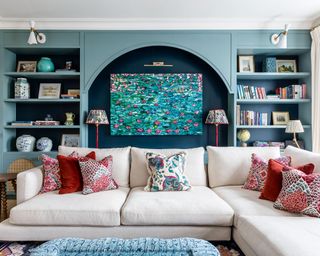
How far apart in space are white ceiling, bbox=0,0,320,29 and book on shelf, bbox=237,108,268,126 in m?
1.20

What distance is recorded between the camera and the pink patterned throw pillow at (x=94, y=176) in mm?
2814

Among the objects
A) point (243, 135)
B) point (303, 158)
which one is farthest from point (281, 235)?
point (243, 135)

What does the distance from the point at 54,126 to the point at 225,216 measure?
267cm

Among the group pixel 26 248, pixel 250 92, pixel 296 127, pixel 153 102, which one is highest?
pixel 250 92

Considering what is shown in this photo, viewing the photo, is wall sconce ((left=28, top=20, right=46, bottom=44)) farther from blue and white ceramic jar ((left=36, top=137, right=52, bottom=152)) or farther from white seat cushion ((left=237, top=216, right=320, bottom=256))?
white seat cushion ((left=237, top=216, right=320, bottom=256))

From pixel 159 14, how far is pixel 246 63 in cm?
146

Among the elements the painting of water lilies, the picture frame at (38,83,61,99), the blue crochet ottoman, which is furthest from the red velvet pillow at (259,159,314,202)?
the picture frame at (38,83,61,99)

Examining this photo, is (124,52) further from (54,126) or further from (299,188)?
(299,188)

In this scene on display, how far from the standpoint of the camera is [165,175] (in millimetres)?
2889

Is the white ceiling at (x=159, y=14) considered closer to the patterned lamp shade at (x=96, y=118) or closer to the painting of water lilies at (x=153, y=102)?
the painting of water lilies at (x=153, y=102)

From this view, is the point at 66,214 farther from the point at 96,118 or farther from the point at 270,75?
the point at 270,75

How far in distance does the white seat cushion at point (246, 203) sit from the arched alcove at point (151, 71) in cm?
149

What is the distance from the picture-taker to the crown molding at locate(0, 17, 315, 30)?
3951mm

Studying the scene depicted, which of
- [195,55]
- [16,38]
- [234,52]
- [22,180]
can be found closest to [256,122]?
[234,52]
